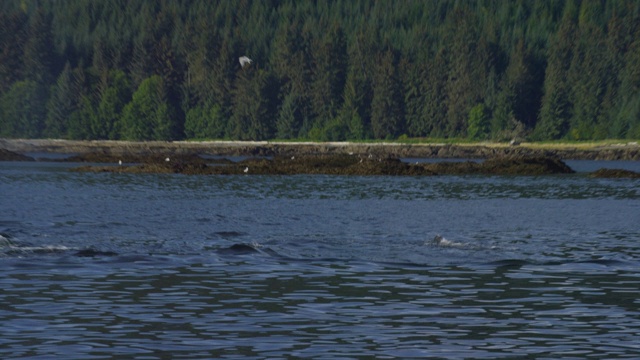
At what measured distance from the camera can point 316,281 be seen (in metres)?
25.7

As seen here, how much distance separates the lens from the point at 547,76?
17600 cm

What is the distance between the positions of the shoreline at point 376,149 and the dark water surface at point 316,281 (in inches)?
3709

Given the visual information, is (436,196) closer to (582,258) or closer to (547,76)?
(582,258)

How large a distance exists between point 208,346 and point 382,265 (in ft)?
36.9

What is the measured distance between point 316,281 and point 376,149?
417ft

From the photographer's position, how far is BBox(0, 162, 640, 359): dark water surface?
728 inches

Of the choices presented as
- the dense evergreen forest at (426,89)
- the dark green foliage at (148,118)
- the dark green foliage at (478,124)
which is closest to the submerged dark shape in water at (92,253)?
the dense evergreen forest at (426,89)

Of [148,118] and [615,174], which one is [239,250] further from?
[148,118]

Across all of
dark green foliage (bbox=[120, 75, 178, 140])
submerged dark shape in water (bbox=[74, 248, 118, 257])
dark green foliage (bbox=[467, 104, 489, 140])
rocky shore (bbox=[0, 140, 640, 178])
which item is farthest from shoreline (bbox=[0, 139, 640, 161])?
submerged dark shape in water (bbox=[74, 248, 118, 257])

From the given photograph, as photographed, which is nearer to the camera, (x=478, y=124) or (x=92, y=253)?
(x=92, y=253)

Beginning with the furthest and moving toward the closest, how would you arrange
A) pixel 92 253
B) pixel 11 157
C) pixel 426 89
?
pixel 426 89 < pixel 11 157 < pixel 92 253

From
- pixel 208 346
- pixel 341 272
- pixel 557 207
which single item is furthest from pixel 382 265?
pixel 557 207

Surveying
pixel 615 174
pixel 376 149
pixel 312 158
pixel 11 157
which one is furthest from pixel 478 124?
pixel 615 174

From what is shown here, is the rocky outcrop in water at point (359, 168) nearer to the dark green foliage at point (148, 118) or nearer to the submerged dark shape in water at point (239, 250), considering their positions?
the submerged dark shape in water at point (239, 250)
